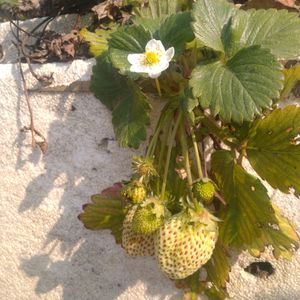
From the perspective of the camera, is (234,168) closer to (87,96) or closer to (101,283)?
(87,96)

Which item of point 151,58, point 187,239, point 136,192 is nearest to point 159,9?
point 151,58

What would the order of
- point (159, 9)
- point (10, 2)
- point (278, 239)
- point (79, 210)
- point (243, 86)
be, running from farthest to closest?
point (10, 2), point (79, 210), point (159, 9), point (278, 239), point (243, 86)

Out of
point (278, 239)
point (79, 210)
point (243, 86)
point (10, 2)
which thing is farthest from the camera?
point (10, 2)

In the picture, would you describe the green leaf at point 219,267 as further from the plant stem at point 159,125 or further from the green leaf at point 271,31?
the green leaf at point 271,31

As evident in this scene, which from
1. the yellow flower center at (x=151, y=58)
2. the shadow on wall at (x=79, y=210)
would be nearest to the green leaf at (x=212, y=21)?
the yellow flower center at (x=151, y=58)

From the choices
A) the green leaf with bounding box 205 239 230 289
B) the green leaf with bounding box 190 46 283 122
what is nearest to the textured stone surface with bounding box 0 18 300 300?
the green leaf with bounding box 205 239 230 289

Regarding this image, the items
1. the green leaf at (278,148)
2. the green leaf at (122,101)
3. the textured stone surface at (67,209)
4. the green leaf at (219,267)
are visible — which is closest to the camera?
the green leaf at (278,148)

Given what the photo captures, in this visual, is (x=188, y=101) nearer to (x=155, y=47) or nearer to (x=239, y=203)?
(x=155, y=47)

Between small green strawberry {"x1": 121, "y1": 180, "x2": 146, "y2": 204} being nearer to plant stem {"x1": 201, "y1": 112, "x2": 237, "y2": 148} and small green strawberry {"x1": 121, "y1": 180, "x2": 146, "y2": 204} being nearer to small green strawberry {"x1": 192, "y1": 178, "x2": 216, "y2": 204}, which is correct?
small green strawberry {"x1": 192, "y1": 178, "x2": 216, "y2": 204}
